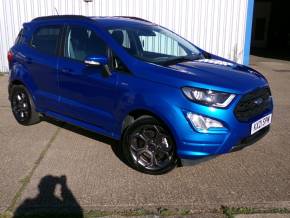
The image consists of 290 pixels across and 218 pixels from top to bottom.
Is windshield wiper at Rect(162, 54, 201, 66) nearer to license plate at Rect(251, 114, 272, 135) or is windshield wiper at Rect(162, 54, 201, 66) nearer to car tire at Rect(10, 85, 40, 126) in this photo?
license plate at Rect(251, 114, 272, 135)

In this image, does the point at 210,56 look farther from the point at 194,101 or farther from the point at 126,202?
the point at 126,202

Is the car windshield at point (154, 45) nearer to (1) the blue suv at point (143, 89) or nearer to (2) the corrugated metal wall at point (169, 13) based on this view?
(1) the blue suv at point (143, 89)

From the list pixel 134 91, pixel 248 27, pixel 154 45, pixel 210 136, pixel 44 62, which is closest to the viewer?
pixel 210 136

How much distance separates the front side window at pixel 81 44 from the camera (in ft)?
15.6

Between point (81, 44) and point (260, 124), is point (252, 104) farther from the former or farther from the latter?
point (81, 44)

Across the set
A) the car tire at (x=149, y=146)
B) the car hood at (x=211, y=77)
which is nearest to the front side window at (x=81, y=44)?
the car hood at (x=211, y=77)

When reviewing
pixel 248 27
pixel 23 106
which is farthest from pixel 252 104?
pixel 248 27

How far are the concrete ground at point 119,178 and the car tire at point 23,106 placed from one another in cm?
33

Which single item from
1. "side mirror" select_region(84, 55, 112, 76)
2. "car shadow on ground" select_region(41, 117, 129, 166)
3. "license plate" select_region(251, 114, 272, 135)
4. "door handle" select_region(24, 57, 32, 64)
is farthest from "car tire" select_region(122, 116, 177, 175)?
"door handle" select_region(24, 57, 32, 64)

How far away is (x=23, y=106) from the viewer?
240 inches

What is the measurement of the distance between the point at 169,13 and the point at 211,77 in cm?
679

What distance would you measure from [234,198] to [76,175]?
176cm

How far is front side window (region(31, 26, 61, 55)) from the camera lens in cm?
535

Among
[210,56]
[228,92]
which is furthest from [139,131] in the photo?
[210,56]
